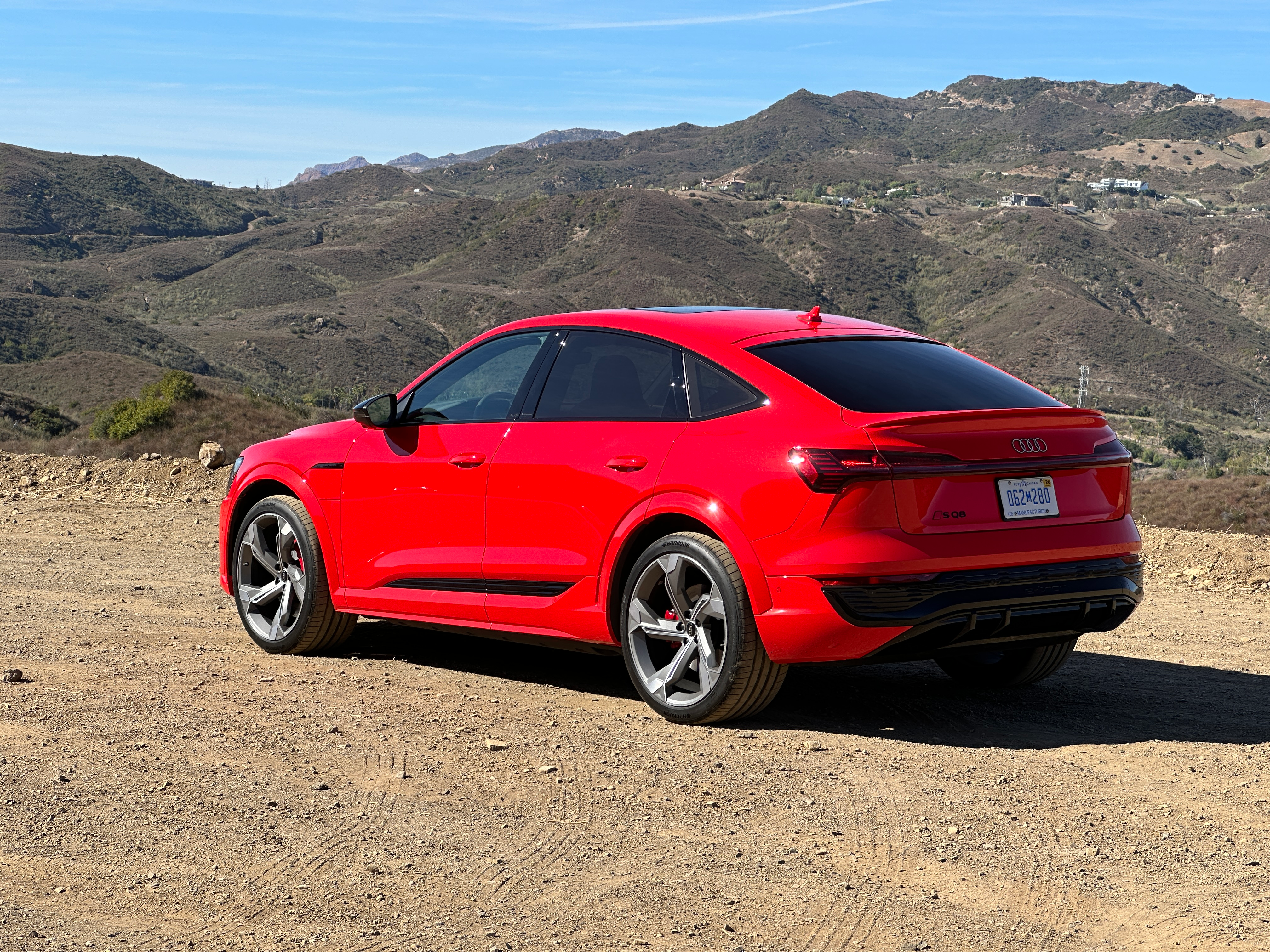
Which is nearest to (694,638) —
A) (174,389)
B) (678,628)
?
(678,628)

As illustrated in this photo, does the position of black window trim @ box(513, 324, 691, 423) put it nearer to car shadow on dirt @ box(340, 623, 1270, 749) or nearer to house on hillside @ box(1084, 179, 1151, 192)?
car shadow on dirt @ box(340, 623, 1270, 749)

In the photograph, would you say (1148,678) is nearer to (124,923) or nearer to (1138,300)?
(124,923)

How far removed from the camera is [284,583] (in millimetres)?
7035

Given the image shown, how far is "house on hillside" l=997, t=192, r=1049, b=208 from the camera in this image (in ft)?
511

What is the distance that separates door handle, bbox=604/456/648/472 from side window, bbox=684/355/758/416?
284 mm

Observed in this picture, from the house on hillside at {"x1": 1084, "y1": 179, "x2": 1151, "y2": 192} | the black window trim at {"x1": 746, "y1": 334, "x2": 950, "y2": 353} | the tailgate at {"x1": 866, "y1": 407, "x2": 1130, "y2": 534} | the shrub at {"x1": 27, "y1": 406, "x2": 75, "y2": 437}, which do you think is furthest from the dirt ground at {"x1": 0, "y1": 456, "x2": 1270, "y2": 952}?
the house on hillside at {"x1": 1084, "y1": 179, "x2": 1151, "y2": 192}

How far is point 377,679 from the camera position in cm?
638

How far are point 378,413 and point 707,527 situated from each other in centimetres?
204

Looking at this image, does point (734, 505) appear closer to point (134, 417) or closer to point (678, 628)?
point (678, 628)

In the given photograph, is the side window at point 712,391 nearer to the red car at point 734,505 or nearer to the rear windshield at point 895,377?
the red car at point 734,505

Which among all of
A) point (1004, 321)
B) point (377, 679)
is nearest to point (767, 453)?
point (377, 679)

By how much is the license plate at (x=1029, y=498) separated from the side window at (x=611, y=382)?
1295 millimetres

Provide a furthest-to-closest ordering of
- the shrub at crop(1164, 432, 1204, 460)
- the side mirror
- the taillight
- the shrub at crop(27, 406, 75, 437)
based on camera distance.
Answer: the shrub at crop(1164, 432, 1204, 460), the shrub at crop(27, 406, 75, 437), the side mirror, the taillight

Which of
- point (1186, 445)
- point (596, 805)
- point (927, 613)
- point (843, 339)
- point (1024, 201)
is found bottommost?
point (1186, 445)
